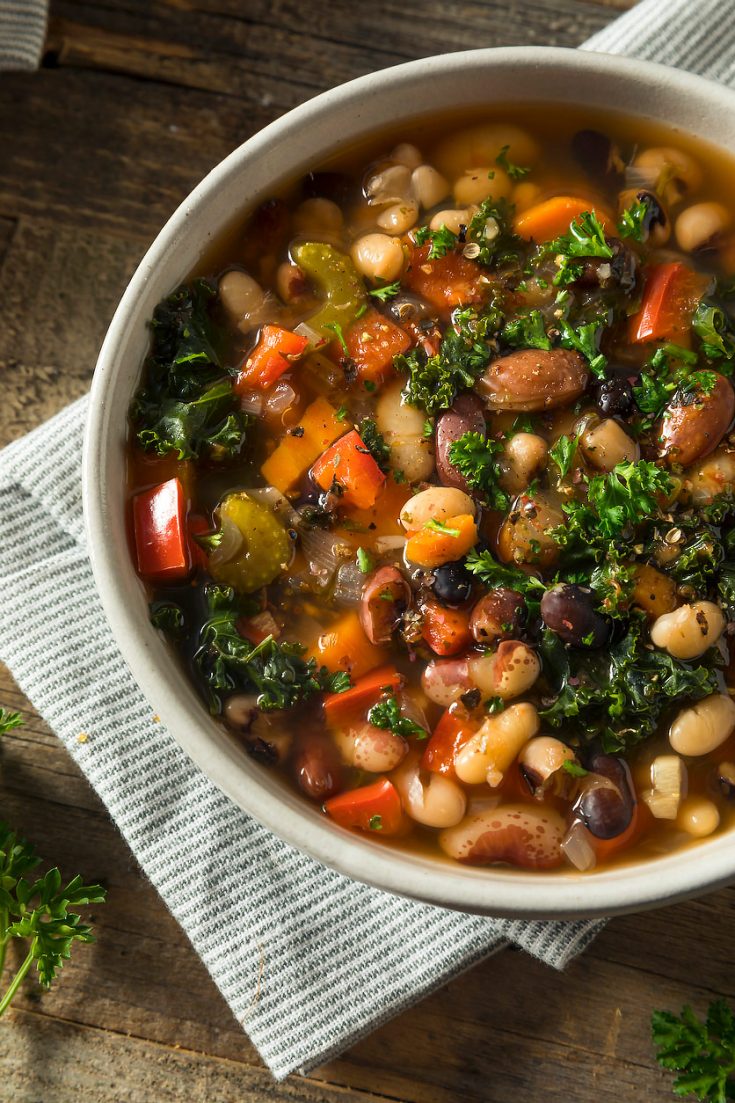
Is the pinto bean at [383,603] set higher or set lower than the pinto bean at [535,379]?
lower

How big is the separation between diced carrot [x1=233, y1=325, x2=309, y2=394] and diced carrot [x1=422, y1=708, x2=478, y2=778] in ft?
2.86

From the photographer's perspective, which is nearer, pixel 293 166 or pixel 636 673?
pixel 636 673

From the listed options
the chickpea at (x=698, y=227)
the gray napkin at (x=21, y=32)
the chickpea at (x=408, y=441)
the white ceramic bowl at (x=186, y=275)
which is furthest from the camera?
the gray napkin at (x=21, y=32)

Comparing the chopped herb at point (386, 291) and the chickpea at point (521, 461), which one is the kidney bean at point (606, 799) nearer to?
the chickpea at point (521, 461)

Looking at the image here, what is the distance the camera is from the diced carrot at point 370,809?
243cm

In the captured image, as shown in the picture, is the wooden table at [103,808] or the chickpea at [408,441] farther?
the wooden table at [103,808]

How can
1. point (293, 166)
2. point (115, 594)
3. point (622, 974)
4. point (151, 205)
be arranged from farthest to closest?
point (151, 205)
point (622, 974)
point (293, 166)
point (115, 594)

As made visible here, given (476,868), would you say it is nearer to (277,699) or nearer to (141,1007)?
(277,699)

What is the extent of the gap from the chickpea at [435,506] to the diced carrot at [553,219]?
66 centimetres

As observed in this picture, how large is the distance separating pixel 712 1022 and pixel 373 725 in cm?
122

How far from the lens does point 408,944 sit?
9.02 ft

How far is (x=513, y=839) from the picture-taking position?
2.39 meters

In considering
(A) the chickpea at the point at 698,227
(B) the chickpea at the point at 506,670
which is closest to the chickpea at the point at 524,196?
(A) the chickpea at the point at 698,227

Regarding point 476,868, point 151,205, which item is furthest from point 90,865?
point 151,205
